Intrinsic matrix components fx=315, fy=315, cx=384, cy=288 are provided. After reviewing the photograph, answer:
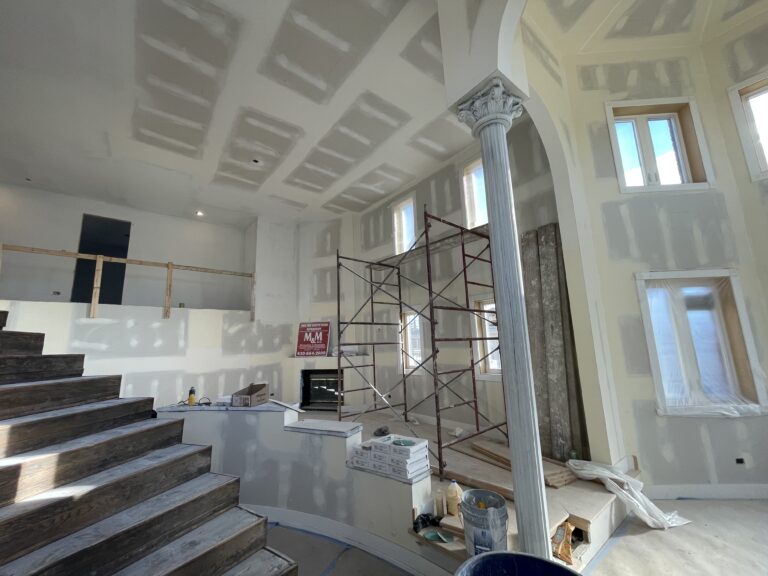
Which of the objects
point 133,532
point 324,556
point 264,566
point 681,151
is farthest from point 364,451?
point 681,151

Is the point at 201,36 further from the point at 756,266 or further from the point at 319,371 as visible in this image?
the point at 756,266

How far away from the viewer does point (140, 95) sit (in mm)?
4070

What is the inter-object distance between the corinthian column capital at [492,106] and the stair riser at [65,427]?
3.32 meters

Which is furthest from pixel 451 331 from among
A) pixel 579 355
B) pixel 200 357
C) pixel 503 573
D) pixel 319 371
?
pixel 200 357

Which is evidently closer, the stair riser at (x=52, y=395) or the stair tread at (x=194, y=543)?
the stair tread at (x=194, y=543)

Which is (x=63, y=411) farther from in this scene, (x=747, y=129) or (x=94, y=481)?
(x=747, y=129)

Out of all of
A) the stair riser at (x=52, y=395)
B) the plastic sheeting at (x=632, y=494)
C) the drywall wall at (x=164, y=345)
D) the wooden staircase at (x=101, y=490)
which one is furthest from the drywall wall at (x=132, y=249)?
the plastic sheeting at (x=632, y=494)

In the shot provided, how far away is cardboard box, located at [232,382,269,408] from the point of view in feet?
11.5

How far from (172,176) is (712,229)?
8.35 metres

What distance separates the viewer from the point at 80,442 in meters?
1.88

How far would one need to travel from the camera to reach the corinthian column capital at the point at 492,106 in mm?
2291

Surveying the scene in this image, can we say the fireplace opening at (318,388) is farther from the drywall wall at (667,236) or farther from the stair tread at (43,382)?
the drywall wall at (667,236)

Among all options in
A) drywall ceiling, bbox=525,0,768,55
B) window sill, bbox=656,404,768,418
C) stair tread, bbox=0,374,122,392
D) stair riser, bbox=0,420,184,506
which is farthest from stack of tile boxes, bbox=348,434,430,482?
drywall ceiling, bbox=525,0,768,55

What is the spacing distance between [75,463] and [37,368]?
3.06ft
